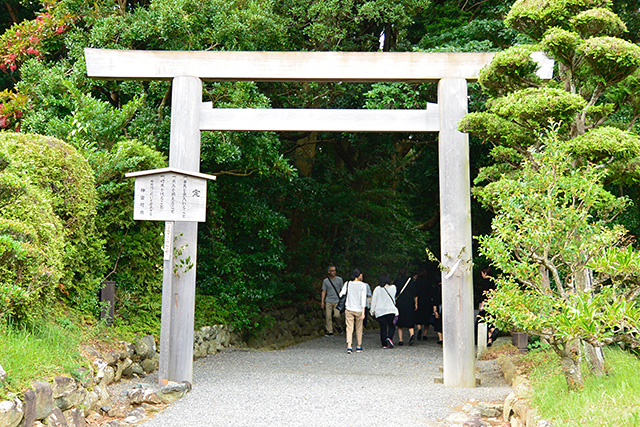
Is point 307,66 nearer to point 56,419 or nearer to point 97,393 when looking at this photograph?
point 97,393

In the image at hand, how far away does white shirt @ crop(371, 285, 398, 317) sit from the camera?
10.2 metres

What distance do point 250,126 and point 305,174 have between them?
714 centimetres

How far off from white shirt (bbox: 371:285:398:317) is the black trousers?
0.14 metres

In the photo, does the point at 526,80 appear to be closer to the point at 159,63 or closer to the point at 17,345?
the point at 159,63

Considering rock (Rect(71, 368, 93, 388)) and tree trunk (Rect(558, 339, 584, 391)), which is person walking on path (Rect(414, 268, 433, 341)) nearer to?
tree trunk (Rect(558, 339, 584, 391))

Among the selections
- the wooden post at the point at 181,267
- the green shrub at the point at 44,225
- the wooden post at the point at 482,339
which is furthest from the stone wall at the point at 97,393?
the wooden post at the point at 482,339

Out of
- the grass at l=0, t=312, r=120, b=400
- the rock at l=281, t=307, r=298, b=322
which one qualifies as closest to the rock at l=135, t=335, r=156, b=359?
the grass at l=0, t=312, r=120, b=400

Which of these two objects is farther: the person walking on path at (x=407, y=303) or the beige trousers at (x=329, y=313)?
the beige trousers at (x=329, y=313)

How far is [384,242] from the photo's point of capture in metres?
15.9

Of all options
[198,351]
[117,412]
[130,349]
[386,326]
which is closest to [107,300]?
[130,349]

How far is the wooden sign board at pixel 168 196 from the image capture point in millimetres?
5949

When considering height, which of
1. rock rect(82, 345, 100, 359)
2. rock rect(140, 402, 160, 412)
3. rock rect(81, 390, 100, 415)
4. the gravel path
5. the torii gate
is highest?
the torii gate

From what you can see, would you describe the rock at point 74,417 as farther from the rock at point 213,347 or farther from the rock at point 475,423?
A: the rock at point 213,347

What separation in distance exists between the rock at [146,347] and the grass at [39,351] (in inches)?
40.4
